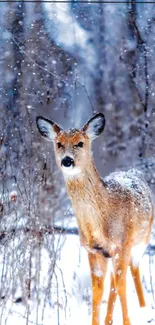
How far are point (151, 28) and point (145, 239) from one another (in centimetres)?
682

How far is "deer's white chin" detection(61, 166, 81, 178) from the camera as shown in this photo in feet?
14.9

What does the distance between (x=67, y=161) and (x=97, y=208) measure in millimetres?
438

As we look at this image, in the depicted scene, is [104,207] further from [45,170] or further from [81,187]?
[45,170]

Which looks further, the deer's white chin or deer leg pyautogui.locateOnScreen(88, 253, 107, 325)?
deer leg pyautogui.locateOnScreen(88, 253, 107, 325)

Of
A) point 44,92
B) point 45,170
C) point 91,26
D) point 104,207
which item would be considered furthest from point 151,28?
point 104,207

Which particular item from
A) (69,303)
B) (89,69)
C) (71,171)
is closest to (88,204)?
(71,171)

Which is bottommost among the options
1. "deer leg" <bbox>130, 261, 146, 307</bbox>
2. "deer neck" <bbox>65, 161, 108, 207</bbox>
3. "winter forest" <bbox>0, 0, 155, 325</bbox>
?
"deer leg" <bbox>130, 261, 146, 307</bbox>

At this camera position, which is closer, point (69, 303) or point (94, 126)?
point (94, 126)

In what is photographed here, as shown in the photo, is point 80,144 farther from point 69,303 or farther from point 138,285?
point 69,303

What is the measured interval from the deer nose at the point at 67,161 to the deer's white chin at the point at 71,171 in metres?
0.03

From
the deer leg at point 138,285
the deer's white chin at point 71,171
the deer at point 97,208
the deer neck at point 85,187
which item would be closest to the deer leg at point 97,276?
the deer at point 97,208

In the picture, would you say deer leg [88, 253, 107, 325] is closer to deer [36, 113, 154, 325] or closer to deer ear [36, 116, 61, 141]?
deer [36, 113, 154, 325]

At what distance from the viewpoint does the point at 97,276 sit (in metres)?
4.93

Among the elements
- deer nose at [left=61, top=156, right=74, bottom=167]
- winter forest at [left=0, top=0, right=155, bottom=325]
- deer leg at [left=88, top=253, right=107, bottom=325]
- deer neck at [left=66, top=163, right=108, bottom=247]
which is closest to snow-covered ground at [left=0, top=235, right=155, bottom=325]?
deer leg at [left=88, top=253, right=107, bottom=325]
